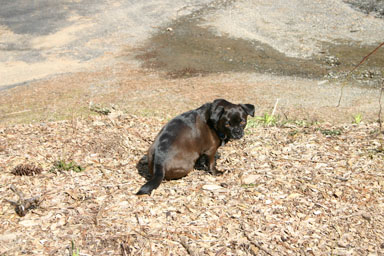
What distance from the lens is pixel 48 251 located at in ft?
12.5

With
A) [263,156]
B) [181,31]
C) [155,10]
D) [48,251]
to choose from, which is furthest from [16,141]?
[155,10]

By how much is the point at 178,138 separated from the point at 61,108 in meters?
5.76

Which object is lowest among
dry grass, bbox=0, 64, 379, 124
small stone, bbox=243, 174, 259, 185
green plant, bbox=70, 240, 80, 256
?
dry grass, bbox=0, 64, 379, 124

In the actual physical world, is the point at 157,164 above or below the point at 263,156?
above

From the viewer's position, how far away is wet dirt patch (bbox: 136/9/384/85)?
13.5 m

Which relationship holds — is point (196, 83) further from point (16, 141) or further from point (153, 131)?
point (16, 141)

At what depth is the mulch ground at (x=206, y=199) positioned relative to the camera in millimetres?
4012

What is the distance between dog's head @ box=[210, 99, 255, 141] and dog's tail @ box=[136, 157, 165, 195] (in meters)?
1.13

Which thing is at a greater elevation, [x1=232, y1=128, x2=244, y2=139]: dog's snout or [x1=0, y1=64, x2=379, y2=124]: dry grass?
[x1=232, y1=128, x2=244, y2=139]: dog's snout

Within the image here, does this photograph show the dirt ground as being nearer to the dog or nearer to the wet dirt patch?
the wet dirt patch

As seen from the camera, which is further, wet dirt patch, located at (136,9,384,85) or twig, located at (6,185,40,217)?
wet dirt patch, located at (136,9,384,85)

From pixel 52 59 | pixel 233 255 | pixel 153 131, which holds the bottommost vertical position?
pixel 52 59

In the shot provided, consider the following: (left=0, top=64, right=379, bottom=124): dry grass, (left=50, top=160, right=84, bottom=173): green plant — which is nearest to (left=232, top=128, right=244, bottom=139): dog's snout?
(left=50, top=160, right=84, bottom=173): green plant

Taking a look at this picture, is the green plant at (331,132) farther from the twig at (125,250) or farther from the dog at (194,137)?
the twig at (125,250)
